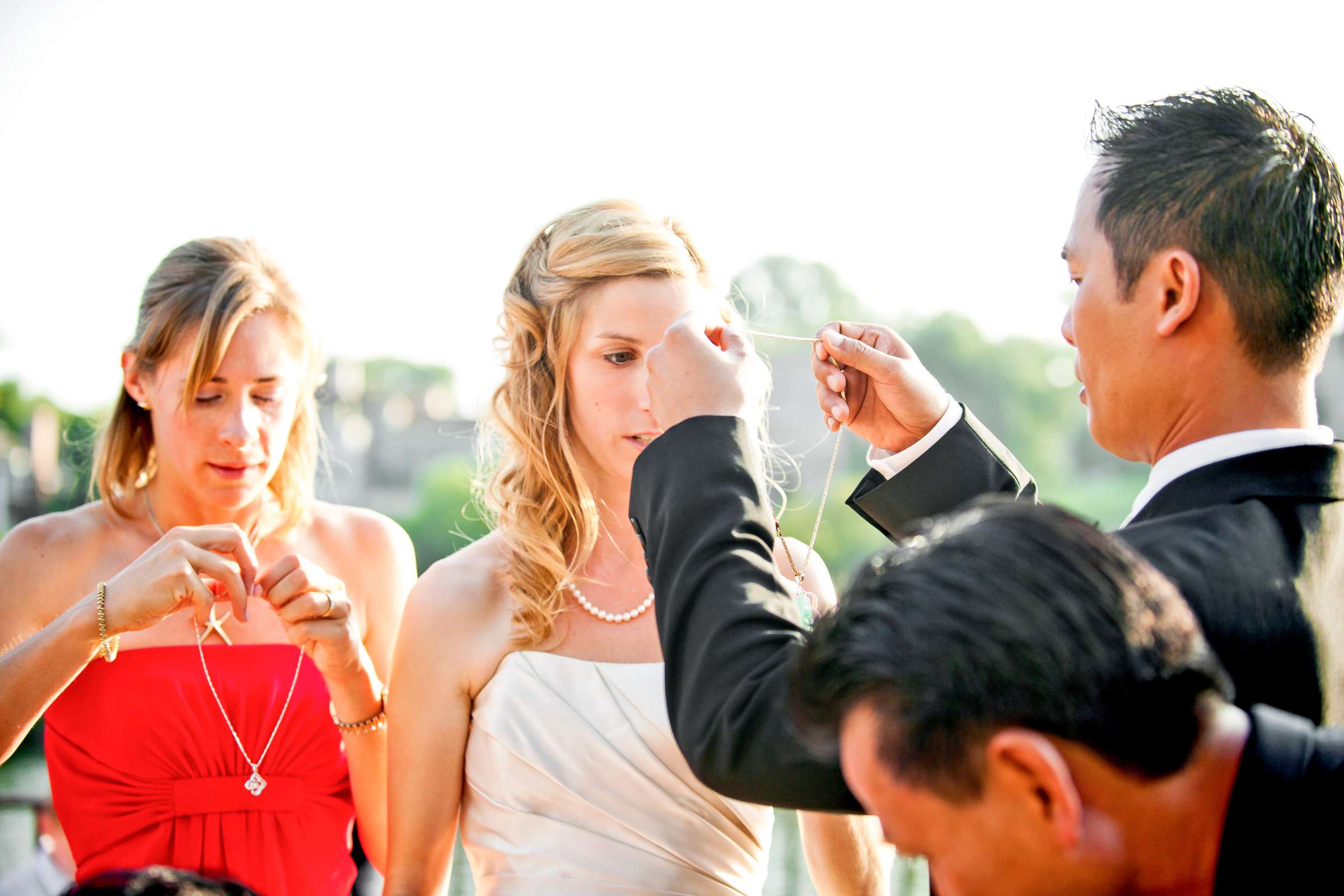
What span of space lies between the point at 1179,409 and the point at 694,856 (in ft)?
5.62

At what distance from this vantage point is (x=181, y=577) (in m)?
2.67

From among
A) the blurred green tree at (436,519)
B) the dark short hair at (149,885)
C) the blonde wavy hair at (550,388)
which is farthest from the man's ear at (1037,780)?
the blurred green tree at (436,519)

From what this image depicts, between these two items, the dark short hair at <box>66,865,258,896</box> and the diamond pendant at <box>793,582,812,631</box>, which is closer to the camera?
the dark short hair at <box>66,865,258,896</box>

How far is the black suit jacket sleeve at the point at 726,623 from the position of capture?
1.35 metres

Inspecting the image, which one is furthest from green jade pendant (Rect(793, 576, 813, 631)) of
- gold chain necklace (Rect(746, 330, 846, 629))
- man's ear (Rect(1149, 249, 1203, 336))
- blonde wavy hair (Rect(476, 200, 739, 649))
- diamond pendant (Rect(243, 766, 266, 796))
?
diamond pendant (Rect(243, 766, 266, 796))

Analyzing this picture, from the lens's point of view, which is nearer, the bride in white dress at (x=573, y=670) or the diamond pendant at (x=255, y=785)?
the bride in white dress at (x=573, y=670)

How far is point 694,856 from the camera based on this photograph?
2.74m

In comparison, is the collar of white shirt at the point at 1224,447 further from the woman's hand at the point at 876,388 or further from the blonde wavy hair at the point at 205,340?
the blonde wavy hair at the point at 205,340

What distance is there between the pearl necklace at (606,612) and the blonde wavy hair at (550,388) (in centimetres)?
4

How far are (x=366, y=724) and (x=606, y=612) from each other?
75cm

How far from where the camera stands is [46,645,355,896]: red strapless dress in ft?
10.2

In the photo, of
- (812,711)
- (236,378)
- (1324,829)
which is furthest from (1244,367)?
(236,378)

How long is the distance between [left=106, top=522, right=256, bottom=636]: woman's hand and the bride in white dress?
0.45 m

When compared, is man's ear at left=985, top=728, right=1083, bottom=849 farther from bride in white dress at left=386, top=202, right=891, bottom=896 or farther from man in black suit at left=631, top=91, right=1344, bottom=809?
bride in white dress at left=386, top=202, right=891, bottom=896
